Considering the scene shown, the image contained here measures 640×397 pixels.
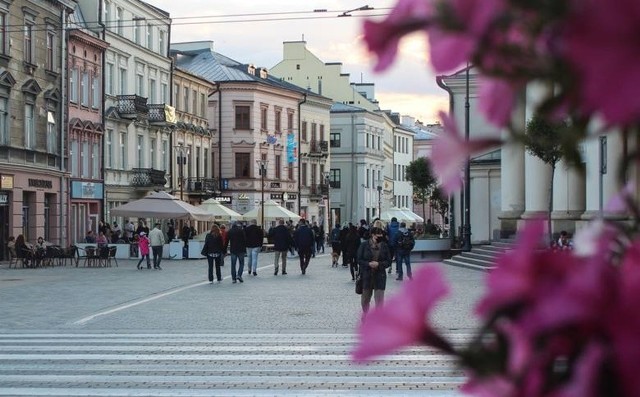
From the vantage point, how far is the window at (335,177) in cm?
10433

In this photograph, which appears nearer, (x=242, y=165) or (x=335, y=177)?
(x=242, y=165)

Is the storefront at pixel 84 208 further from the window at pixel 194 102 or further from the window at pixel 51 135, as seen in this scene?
the window at pixel 194 102

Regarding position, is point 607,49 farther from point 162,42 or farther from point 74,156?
point 162,42

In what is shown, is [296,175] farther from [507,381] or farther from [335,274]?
[507,381]

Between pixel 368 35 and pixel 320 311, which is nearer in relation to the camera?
pixel 368 35

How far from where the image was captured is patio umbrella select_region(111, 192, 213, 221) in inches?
1800

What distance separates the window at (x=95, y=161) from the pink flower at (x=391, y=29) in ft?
181

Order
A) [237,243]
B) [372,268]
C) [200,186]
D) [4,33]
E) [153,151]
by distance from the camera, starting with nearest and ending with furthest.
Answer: [372,268] < [237,243] < [4,33] < [153,151] < [200,186]

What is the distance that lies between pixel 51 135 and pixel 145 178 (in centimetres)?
1353

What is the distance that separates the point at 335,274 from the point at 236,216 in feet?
74.5

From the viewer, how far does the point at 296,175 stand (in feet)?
291

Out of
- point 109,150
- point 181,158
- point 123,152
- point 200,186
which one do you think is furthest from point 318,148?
point 109,150

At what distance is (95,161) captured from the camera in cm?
5566

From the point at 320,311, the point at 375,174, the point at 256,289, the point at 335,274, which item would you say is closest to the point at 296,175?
the point at 375,174
